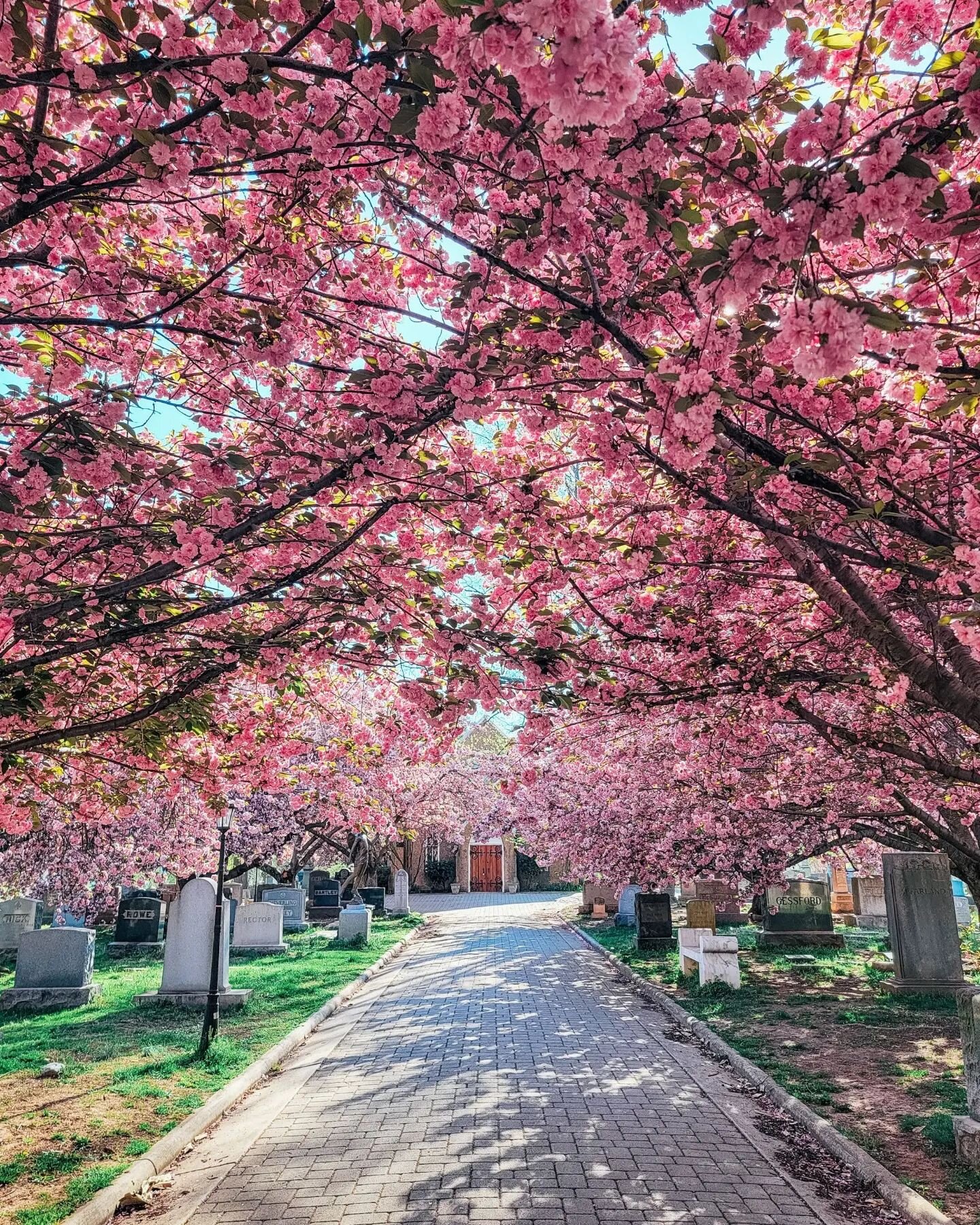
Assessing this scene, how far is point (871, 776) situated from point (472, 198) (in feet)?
26.4

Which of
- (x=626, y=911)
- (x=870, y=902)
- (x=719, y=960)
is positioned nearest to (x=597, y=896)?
(x=626, y=911)

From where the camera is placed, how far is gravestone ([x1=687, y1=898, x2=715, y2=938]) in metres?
14.8

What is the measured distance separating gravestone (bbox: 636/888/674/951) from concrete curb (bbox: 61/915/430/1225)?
8403mm

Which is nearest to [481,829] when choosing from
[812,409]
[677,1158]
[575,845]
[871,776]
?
[575,845]

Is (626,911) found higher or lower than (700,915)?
lower

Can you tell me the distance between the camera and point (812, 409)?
4.30 meters


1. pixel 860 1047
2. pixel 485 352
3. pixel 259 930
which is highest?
pixel 485 352

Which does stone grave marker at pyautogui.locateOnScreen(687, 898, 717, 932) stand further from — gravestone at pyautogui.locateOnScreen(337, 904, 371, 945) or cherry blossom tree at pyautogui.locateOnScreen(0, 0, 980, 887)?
gravestone at pyautogui.locateOnScreen(337, 904, 371, 945)

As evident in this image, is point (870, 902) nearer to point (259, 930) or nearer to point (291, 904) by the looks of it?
point (291, 904)

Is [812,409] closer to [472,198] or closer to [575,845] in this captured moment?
[472,198]

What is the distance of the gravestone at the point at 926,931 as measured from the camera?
12203mm

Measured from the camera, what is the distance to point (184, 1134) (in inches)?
250

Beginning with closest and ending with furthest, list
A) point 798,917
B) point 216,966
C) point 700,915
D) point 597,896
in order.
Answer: point 216,966 < point 700,915 < point 798,917 < point 597,896

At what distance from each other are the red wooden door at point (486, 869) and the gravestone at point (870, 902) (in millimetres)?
24048
